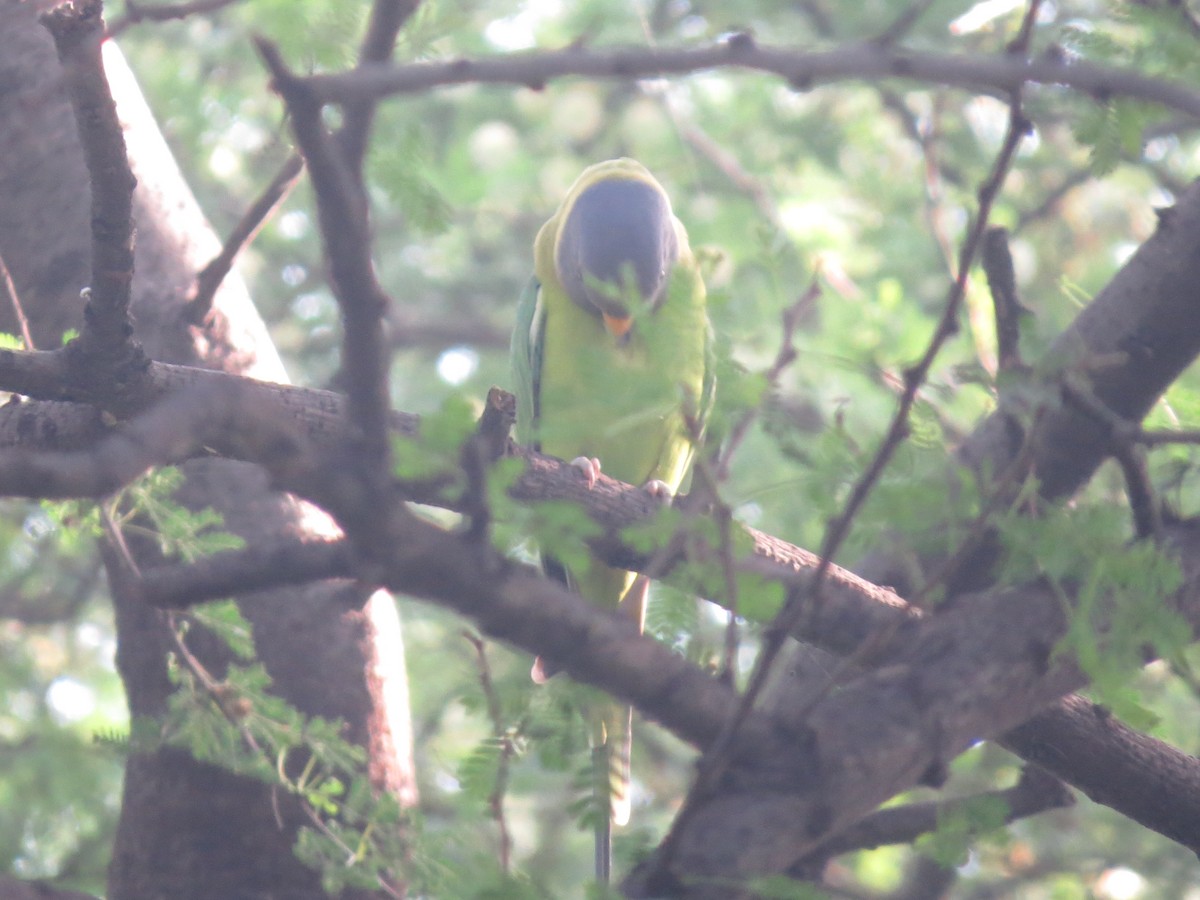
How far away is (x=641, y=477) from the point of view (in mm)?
4406

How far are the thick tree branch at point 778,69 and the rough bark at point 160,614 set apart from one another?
1906mm

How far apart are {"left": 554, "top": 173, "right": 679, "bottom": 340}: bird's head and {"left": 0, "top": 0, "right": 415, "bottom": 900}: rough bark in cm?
112

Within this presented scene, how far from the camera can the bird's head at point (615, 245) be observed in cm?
402

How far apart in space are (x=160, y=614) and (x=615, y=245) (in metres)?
1.96

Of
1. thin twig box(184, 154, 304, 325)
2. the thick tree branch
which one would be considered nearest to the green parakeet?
thin twig box(184, 154, 304, 325)

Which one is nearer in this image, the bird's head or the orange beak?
the orange beak

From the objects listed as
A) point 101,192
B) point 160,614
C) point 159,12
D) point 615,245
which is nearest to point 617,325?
point 615,245

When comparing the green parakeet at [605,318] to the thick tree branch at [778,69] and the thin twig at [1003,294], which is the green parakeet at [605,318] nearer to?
the thin twig at [1003,294]

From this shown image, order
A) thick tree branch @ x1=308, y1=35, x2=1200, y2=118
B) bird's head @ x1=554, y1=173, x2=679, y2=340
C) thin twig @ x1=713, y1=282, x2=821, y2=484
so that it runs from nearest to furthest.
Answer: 1. thick tree branch @ x1=308, y1=35, x2=1200, y2=118
2. thin twig @ x1=713, y1=282, x2=821, y2=484
3. bird's head @ x1=554, y1=173, x2=679, y2=340

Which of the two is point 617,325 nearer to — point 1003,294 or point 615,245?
point 615,245

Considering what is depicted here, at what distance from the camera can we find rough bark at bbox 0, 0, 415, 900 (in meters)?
3.09

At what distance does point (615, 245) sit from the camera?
4160 mm

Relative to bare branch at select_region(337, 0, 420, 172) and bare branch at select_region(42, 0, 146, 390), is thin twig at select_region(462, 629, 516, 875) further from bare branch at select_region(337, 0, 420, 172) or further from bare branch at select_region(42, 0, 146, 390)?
bare branch at select_region(42, 0, 146, 390)

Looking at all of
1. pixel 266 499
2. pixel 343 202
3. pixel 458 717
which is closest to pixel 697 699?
pixel 343 202
